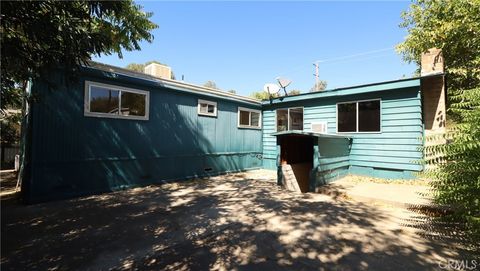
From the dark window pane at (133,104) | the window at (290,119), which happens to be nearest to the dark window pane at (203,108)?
the dark window pane at (133,104)

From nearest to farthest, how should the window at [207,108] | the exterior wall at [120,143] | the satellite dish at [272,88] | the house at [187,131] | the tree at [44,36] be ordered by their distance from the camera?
the tree at [44,36] → the exterior wall at [120,143] → the house at [187,131] → the window at [207,108] → the satellite dish at [272,88]

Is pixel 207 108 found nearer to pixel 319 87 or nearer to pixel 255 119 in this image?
pixel 255 119

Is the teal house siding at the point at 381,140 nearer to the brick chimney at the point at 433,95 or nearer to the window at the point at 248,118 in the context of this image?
the brick chimney at the point at 433,95

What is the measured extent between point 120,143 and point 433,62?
978cm

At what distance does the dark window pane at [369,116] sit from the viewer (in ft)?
28.1

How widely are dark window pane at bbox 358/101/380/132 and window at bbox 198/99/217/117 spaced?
17.8 ft

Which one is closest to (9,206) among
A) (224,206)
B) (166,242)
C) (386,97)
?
(166,242)

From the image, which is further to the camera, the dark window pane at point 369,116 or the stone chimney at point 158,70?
the stone chimney at point 158,70

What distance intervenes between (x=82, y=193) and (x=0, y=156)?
935 centimetres

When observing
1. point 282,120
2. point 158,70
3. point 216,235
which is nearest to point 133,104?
point 158,70

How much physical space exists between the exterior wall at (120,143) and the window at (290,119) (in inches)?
91.1

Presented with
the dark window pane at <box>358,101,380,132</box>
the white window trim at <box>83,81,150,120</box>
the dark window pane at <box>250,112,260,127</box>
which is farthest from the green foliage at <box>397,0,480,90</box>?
the white window trim at <box>83,81,150,120</box>

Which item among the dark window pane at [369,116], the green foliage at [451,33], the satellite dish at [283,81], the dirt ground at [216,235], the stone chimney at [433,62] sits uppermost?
the green foliage at [451,33]

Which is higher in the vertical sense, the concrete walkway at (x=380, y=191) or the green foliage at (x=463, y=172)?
the green foliage at (x=463, y=172)
